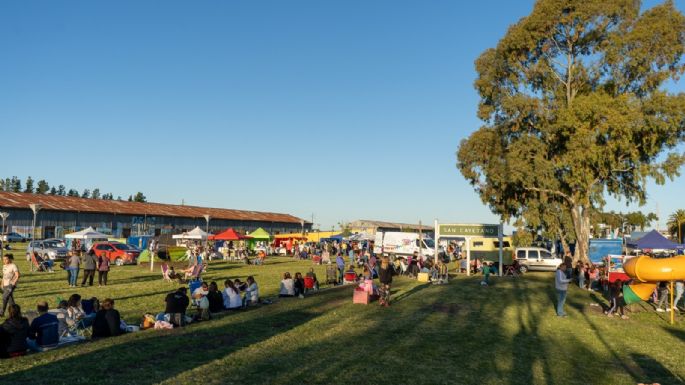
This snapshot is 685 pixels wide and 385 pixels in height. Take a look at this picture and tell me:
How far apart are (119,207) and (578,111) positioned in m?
63.3

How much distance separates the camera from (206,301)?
15.3 meters

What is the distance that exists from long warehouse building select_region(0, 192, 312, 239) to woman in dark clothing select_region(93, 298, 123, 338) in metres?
54.0

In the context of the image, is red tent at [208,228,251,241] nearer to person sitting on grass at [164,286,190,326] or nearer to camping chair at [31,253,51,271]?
camping chair at [31,253,51,271]

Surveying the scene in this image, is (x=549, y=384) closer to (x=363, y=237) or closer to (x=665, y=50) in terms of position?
(x=665, y=50)

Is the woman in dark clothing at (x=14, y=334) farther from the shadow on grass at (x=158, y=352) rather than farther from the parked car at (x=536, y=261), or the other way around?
the parked car at (x=536, y=261)

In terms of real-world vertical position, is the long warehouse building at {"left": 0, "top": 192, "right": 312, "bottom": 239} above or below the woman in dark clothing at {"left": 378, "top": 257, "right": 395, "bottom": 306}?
above

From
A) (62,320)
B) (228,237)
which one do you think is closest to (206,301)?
(62,320)

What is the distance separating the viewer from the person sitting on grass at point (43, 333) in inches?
444

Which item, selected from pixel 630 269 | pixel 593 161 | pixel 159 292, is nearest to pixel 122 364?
pixel 159 292

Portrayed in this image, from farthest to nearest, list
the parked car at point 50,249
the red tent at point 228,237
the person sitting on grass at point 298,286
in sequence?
the red tent at point 228,237 < the parked car at point 50,249 < the person sitting on grass at point 298,286

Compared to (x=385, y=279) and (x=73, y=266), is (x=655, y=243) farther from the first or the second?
(x=73, y=266)

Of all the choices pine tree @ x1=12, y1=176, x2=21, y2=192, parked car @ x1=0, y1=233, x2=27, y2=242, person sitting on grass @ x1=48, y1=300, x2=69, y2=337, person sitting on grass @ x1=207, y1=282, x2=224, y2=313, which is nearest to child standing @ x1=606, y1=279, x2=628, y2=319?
person sitting on grass @ x1=207, y1=282, x2=224, y2=313

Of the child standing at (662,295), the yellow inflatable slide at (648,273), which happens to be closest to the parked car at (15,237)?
the yellow inflatable slide at (648,273)

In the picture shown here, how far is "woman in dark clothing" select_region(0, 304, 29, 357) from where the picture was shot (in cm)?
1057
